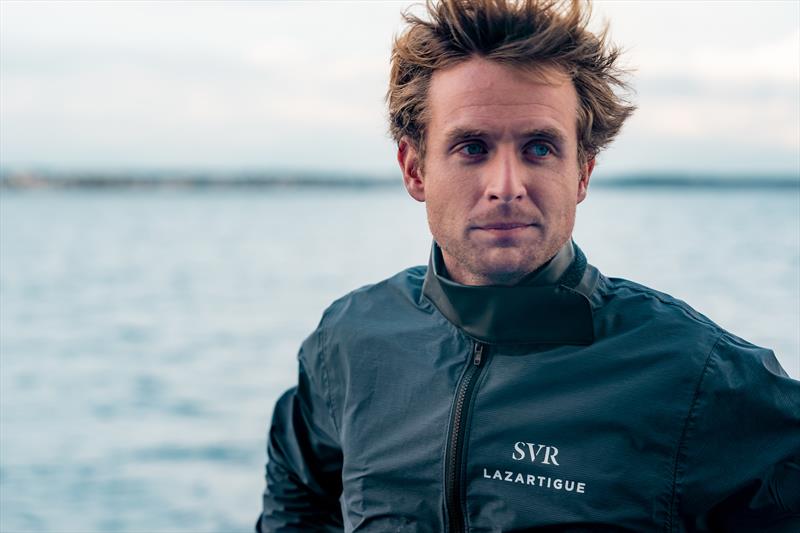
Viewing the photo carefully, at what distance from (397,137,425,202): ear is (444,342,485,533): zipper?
0.49 meters

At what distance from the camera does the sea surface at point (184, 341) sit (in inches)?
362

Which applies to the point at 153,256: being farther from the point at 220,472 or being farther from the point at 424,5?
the point at 424,5

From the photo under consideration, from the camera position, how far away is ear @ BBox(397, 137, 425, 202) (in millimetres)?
2509

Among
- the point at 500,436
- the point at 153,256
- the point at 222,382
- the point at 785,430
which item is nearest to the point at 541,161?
the point at 500,436

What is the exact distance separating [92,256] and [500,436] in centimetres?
3804

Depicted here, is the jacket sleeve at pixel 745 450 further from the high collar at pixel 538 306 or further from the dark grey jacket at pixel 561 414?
the high collar at pixel 538 306

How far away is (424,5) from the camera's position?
239 cm

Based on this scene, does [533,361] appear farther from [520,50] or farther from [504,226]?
[520,50]

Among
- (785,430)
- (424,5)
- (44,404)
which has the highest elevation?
(44,404)

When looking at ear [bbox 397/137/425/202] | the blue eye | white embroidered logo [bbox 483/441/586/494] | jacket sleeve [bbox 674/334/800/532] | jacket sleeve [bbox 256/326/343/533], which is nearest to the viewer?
jacket sleeve [bbox 674/334/800/532]

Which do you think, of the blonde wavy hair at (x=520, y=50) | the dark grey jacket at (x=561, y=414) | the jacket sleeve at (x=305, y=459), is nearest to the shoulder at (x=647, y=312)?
the dark grey jacket at (x=561, y=414)

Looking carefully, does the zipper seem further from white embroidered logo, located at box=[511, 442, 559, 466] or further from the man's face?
the man's face

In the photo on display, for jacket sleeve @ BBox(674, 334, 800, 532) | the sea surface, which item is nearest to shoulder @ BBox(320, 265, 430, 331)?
jacket sleeve @ BBox(674, 334, 800, 532)

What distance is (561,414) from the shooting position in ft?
6.97
